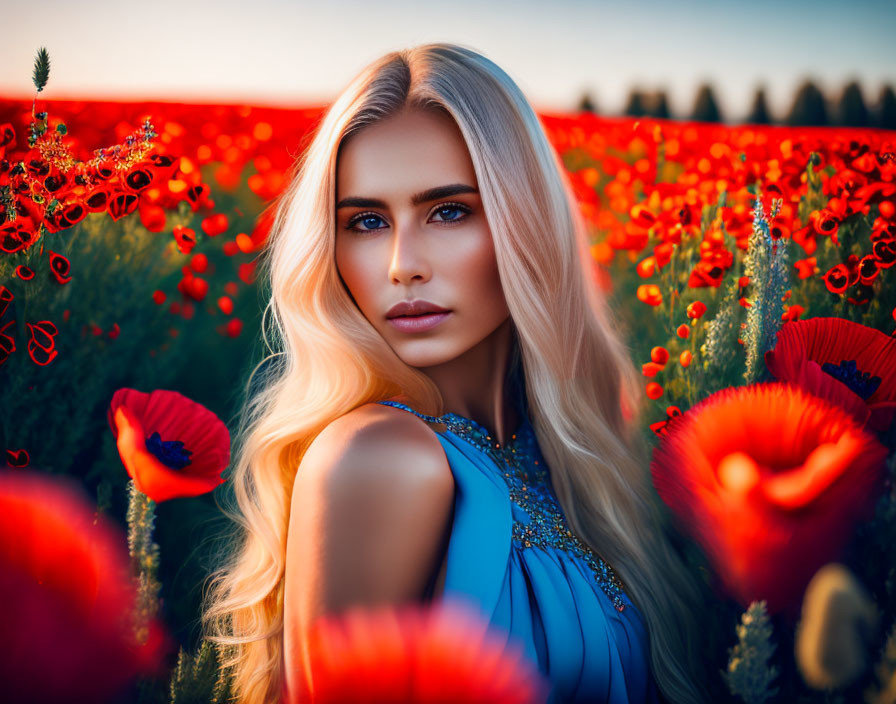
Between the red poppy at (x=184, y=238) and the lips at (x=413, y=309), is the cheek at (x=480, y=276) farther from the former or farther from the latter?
→ the red poppy at (x=184, y=238)

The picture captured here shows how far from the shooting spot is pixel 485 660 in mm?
751

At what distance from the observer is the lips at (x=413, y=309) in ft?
4.38

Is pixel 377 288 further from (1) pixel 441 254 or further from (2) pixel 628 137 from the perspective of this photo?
(2) pixel 628 137

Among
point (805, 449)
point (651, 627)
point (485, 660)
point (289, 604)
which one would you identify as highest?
point (805, 449)

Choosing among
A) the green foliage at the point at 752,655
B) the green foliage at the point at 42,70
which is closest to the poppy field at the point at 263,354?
the green foliage at the point at 752,655

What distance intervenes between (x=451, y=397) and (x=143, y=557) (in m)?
0.62

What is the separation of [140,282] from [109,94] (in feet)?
1.14

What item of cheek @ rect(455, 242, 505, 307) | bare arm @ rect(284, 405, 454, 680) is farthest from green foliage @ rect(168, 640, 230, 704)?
cheek @ rect(455, 242, 505, 307)

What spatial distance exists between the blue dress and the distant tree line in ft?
2.50

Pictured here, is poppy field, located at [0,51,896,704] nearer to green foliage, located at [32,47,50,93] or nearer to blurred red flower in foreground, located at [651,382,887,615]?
blurred red flower in foreground, located at [651,382,887,615]

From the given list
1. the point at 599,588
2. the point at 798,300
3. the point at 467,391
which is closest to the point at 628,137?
the point at 798,300

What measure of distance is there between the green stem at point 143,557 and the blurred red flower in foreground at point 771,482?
757 mm

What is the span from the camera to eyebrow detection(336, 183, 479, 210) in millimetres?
1321

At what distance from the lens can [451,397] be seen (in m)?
1.52
